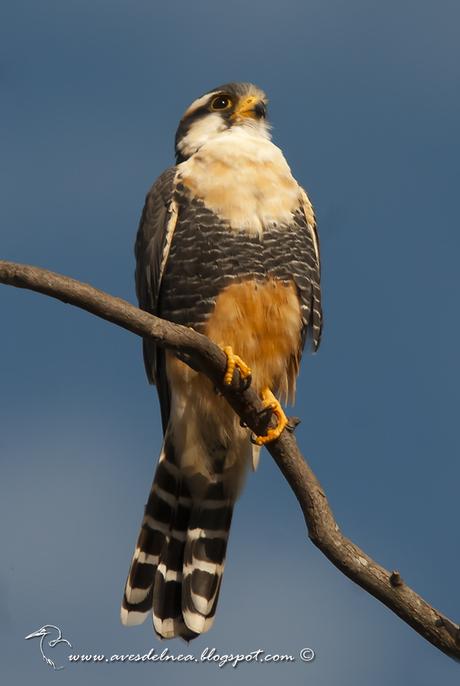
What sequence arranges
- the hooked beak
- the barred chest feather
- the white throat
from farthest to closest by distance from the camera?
the hooked beak
the white throat
the barred chest feather

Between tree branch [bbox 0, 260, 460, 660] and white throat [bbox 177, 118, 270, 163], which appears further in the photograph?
white throat [bbox 177, 118, 270, 163]

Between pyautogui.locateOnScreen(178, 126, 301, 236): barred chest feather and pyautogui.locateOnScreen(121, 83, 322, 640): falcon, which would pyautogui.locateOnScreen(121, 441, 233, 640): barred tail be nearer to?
pyautogui.locateOnScreen(121, 83, 322, 640): falcon

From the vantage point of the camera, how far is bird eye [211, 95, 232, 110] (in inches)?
209

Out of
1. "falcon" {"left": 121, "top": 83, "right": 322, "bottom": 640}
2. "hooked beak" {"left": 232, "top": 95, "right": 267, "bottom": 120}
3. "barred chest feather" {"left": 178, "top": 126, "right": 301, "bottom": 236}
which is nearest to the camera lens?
"falcon" {"left": 121, "top": 83, "right": 322, "bottom": 640}

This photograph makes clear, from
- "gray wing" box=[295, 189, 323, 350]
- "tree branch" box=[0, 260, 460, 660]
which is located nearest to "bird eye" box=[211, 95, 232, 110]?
"gray wing" box=[295, 189, 323, 350]

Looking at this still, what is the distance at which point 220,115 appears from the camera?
5.27m

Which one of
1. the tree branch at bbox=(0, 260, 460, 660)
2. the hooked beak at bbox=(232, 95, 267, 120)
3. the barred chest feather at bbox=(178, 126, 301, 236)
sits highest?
the hooked beak at bbox=(232, 95, 267, 120)

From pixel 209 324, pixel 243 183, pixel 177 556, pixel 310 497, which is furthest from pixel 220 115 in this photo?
pixel 310 497

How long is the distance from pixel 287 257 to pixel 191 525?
1.21 metres

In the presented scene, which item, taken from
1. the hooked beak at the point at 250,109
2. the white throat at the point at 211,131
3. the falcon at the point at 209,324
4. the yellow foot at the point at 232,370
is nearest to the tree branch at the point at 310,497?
the yellow foot at the point at 232,370

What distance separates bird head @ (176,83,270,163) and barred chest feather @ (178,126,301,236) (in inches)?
6.1

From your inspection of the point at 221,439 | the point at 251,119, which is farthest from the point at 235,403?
the point at 251,119

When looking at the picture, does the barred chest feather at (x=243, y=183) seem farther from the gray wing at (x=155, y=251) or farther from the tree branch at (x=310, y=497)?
the tree branch at (x=310, y=497)

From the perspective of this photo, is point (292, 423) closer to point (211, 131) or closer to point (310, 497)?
point (310, 497)
